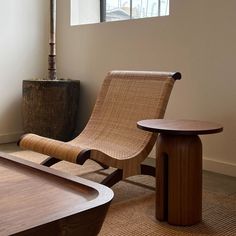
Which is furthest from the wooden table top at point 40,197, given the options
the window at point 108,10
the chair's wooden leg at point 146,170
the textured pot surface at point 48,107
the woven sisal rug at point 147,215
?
the window at point 108,10

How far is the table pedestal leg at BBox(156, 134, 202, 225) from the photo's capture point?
6.30ft

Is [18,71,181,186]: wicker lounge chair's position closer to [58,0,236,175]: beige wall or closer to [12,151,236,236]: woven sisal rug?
[12,151,236,236]: woven sisal rug

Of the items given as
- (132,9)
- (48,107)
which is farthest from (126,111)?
(132,9)

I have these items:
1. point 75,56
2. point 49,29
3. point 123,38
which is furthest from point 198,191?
point 49,29

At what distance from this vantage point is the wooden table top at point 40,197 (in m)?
0.83

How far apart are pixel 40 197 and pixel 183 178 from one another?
1046mm

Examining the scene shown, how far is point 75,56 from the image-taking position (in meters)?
4.01

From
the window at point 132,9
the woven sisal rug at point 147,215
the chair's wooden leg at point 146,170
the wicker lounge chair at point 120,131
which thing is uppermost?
the window at point 132,9

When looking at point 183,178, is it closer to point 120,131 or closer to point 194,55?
point 120,131

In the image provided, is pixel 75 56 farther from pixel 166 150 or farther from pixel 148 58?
pixel 166 150

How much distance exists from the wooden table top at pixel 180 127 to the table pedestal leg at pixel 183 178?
5cm

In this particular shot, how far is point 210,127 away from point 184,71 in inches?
45.3

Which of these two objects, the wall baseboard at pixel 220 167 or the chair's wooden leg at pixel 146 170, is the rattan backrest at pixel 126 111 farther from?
the wall baseboard at pixel 220 167

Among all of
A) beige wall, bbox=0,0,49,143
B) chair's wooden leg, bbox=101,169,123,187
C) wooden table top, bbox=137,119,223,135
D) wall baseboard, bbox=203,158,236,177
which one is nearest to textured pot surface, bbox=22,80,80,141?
beige wall, bbox=0,0,49,143
